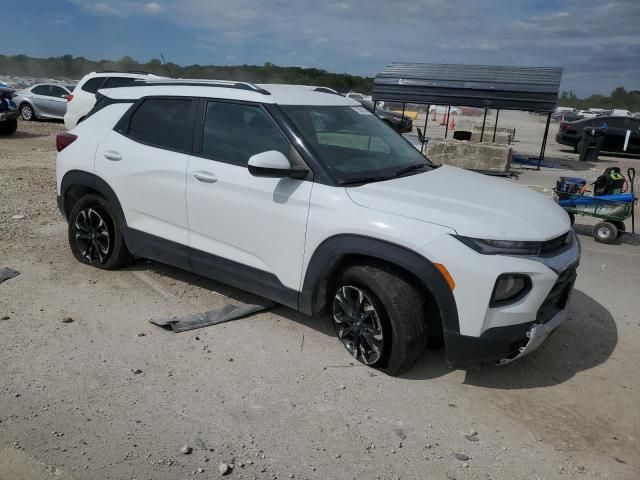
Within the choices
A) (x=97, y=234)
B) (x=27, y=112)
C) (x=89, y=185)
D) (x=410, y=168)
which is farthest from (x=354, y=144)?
(x=27, y=112)

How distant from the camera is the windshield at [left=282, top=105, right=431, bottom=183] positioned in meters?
3.95

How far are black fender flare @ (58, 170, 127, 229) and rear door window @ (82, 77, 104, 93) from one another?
9.50 meters

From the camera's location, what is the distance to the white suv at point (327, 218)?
3279 millimetres

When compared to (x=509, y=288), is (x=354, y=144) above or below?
above

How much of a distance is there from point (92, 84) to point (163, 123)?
10570 millimetres

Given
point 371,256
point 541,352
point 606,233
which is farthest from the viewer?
point 606,233

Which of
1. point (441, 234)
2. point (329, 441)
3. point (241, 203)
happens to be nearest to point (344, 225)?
point (441, 234)

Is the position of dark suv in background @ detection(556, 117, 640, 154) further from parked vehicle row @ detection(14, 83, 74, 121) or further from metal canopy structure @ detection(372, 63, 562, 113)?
parked vehicle row @ detection(14, 83, 74, 121)

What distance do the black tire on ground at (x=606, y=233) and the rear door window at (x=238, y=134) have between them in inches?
216

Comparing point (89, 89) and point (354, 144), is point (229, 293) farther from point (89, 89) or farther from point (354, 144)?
point (89, 89)

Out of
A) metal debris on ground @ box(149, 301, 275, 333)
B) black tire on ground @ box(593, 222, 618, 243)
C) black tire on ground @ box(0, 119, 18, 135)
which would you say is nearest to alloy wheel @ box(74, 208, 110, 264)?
metal debris on ground @ box(149, 301, 275, 333)

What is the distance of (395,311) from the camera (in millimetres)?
3469

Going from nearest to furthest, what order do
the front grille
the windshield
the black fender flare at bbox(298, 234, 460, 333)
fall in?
the black fender flare at bbox(298, 234, 460, 333) → the front grille → the windshield

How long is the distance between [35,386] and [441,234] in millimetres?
2641
